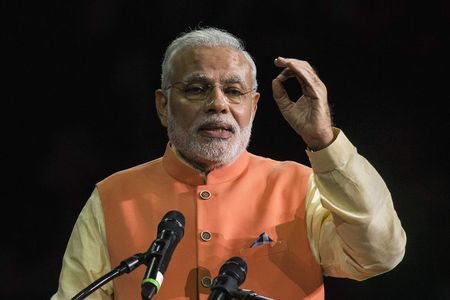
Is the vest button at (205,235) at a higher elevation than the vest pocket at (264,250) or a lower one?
higher

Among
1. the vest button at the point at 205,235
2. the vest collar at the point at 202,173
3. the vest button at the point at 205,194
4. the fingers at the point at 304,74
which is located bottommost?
the vest button at the point at 205,235

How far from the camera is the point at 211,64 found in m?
2.85

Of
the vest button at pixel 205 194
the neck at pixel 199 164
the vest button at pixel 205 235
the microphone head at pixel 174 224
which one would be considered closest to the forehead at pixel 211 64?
the neck at pixel 199 164

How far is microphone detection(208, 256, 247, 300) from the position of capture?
1.93m

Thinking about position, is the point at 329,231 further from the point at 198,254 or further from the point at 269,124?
the point at 269,124

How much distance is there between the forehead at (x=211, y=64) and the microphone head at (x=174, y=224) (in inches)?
30.6

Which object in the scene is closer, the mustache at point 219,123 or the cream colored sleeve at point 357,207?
the cream colored sleeve at point 357,207

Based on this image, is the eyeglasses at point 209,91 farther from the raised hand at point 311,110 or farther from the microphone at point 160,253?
the microphone at point 160,253

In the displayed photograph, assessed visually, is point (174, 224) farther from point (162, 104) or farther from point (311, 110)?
point (162, 104)

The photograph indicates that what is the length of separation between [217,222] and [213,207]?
62 millimetres

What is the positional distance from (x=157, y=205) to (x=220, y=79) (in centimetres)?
48

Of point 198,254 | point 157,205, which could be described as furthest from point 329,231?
point 157,205

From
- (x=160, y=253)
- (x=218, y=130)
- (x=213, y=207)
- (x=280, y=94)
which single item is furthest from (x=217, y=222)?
(x=160, y=253)

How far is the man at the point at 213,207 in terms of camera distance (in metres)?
2.69
